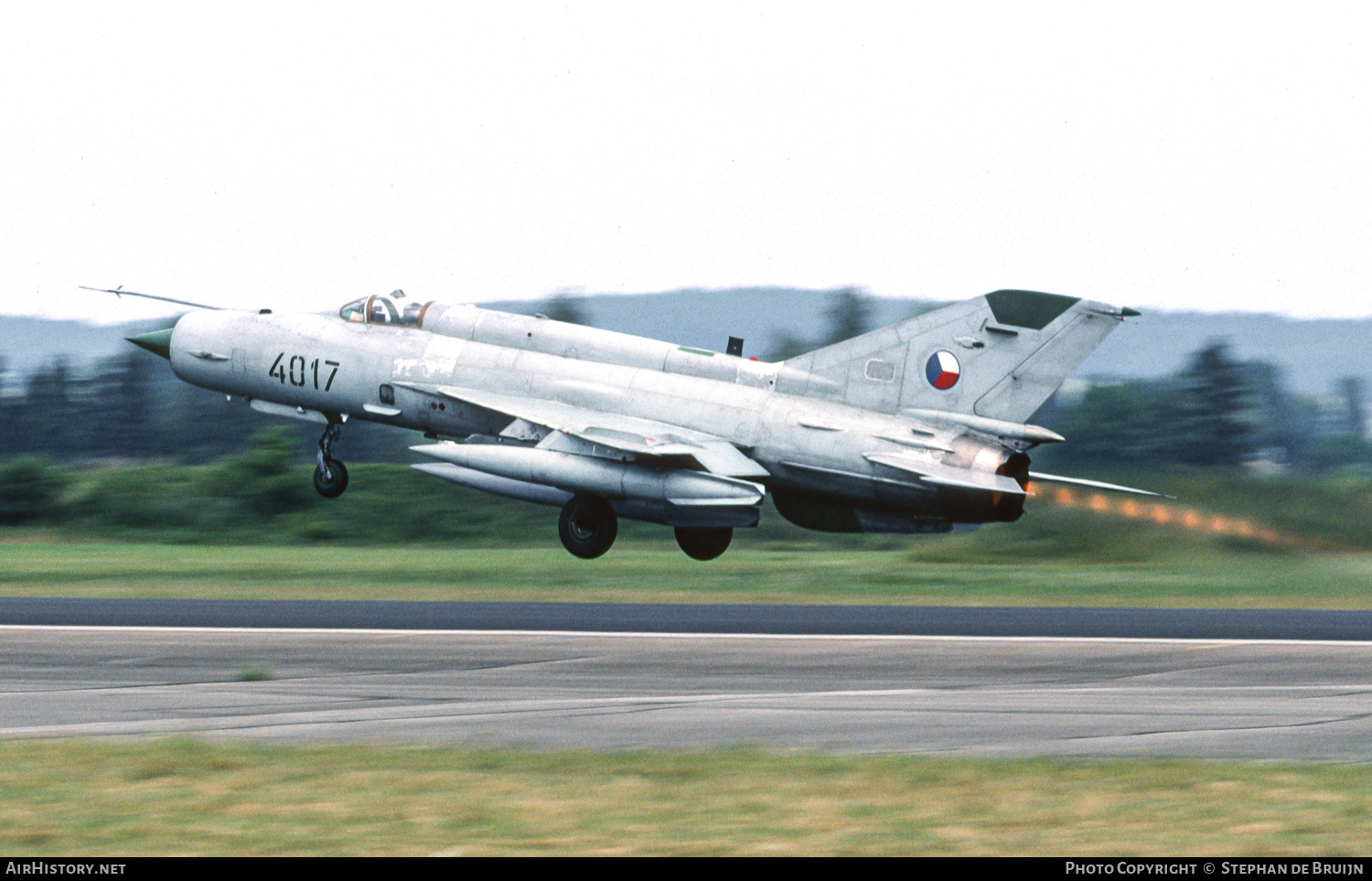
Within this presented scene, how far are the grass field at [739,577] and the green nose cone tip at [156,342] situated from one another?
370cm

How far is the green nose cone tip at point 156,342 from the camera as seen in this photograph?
23953mm

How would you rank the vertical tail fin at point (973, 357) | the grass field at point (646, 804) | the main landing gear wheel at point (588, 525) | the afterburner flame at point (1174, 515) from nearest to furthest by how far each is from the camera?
1. the grass field at point (646, 804)
2. the vertical tail fin at point (973, 357)
3. the afterburner flame at point (1174, 515)
4. the main landing gear wheel at point (588, 525)

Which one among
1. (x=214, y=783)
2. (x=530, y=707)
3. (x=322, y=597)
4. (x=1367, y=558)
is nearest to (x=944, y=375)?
(x=1367, y=558)

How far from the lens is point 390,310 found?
22750mm

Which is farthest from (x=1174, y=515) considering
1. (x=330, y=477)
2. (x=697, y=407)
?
(x=330, y=477)

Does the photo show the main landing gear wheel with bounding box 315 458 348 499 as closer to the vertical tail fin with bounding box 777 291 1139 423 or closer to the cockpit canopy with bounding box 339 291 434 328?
the cockpit canopy with bounding box 339 291 434 328

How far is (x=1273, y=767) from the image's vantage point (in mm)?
8312

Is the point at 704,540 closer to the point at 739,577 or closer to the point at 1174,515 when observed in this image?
the point at 739,577

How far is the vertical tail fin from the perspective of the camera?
19438mm

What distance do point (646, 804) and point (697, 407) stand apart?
45.0ft

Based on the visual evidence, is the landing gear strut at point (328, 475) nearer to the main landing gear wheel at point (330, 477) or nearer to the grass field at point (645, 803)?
the main landing gear wheel at point (330, 477)

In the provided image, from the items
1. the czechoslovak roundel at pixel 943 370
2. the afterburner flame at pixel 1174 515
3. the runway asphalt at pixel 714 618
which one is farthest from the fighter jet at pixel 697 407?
the runway asphalt at pixel 714 618
